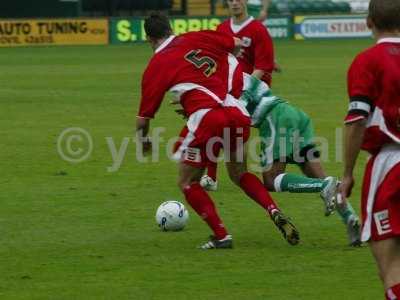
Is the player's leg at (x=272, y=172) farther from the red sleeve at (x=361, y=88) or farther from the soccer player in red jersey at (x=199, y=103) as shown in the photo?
the red sleeve at (x=361, y=88)

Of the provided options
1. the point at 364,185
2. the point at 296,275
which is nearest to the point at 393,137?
the point at 364,185

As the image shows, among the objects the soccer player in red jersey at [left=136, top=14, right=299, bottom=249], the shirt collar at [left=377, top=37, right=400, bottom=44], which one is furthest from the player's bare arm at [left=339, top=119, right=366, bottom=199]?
the soccer player in red jersey at [left=136, top=14, right=299, bottom=249]

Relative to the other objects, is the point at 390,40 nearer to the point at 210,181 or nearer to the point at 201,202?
the point at 201,202

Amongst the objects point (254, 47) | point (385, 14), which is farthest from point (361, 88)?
point (254, 47)

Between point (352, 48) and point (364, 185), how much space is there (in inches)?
1226

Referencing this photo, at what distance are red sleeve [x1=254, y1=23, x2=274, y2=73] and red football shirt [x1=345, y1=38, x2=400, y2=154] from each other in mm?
6851

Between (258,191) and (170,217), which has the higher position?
(258,191)

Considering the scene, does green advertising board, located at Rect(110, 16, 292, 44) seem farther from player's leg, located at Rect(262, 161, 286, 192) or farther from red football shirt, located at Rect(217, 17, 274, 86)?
player's leg, located at Rect(262, 161, 286, 192)

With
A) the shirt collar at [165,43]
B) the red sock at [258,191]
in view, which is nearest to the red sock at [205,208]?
the red sock at [258,191]

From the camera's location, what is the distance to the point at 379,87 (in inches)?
237

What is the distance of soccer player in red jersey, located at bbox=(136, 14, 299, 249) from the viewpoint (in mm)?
9031

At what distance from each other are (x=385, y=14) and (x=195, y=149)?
131 inches

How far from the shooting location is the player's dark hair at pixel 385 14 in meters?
5.91

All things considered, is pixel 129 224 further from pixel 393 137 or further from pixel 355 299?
pixel 393 137
